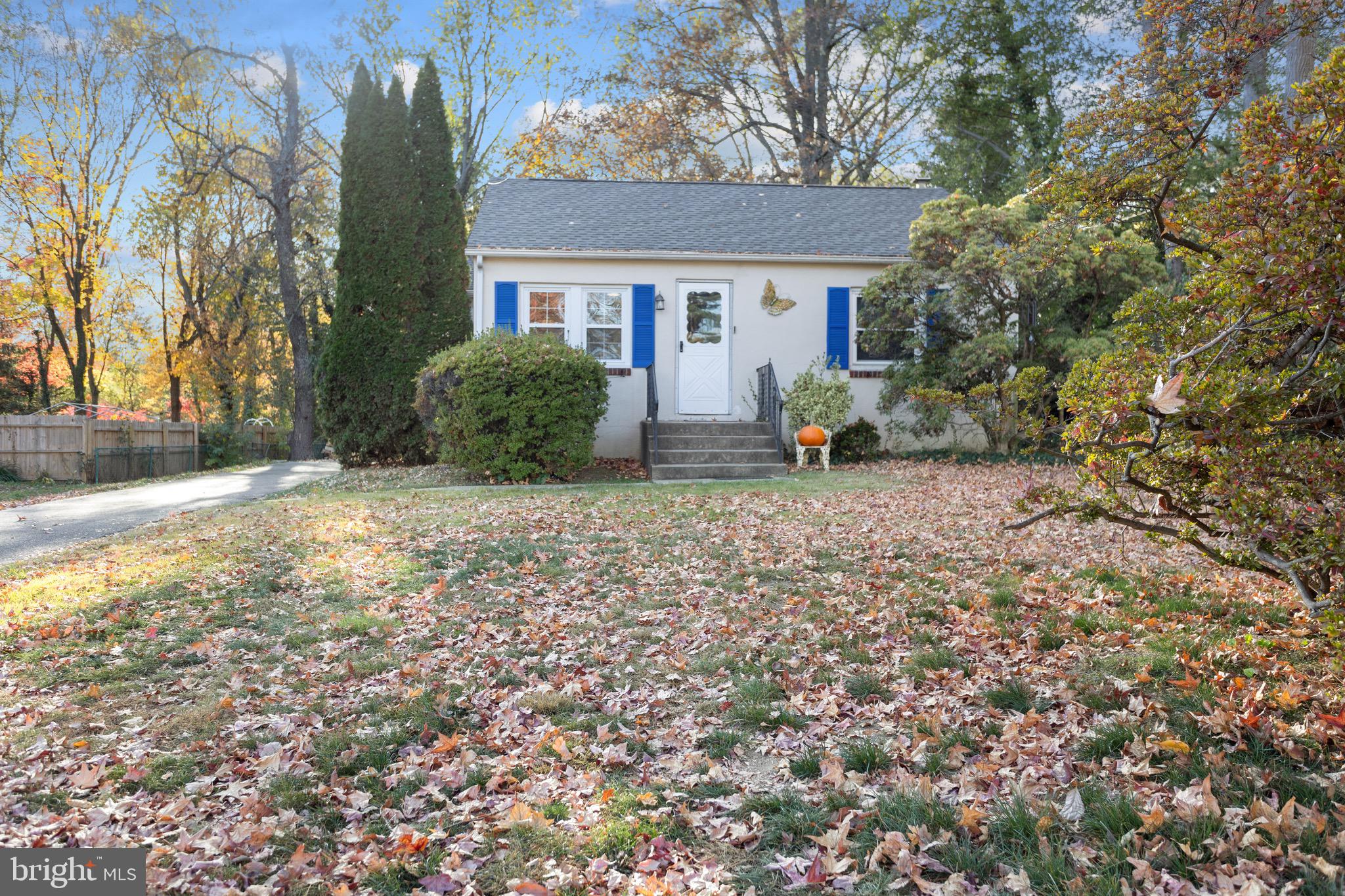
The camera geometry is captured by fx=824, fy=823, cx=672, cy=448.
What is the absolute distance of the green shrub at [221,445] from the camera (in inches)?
786

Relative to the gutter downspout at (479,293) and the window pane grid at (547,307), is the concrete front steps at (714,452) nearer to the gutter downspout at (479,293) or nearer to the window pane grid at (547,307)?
the window pane grid at (547,307)

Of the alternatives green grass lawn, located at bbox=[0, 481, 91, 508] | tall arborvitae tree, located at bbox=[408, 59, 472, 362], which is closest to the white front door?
tall arborvitae tree, located at bbox=[408, 59, 472, 362]

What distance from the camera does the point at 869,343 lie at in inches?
524

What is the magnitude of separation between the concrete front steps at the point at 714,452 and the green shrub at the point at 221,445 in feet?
42.7

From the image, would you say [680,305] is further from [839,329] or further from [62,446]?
[62,446]

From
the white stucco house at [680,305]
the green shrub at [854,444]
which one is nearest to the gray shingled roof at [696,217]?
the white stucco house at [680,305]

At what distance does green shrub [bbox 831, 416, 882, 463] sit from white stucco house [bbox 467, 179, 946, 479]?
629 mm

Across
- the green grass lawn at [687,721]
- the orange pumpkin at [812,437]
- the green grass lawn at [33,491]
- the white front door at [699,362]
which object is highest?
the white front door at [699,362]

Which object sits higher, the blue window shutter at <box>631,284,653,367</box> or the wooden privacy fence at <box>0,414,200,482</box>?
the blue window shutter at <box>631,284,653,367</box>

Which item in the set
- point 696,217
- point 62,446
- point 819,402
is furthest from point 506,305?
point 62,446

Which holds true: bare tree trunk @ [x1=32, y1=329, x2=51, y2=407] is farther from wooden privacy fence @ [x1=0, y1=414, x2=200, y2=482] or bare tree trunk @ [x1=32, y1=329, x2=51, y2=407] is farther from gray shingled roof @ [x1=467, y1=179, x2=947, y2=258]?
gray shingled roof @ [x1=467, y1=179, x2=947, y2=258]

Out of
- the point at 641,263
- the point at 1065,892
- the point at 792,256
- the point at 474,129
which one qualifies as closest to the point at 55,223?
the point at 474,129

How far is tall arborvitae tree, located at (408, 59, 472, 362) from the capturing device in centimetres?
1453

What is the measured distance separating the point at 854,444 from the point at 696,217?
16.0 feet
